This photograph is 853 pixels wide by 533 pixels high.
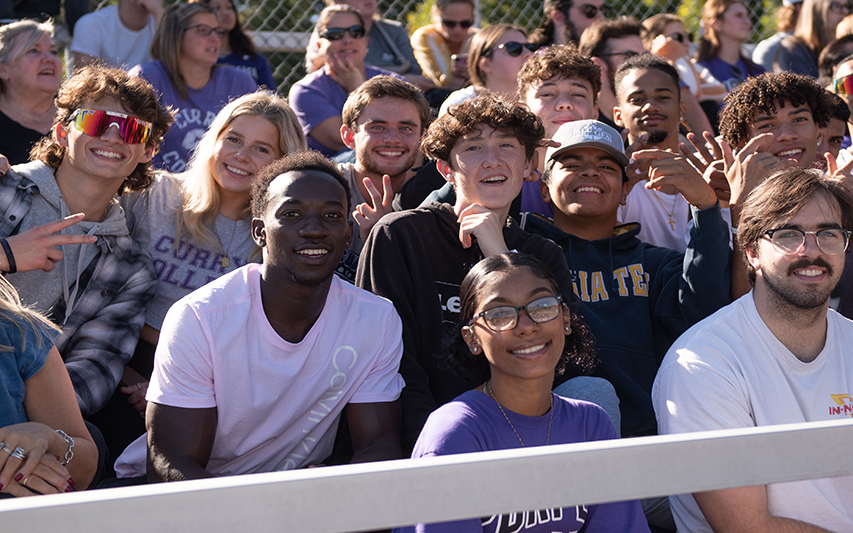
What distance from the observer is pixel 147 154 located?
10.5 ft

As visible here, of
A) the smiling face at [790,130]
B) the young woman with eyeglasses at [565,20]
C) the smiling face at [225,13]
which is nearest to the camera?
the smiling face at [790,130]

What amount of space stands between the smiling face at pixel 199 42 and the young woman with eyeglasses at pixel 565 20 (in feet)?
7.46

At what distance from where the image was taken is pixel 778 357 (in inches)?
92.1

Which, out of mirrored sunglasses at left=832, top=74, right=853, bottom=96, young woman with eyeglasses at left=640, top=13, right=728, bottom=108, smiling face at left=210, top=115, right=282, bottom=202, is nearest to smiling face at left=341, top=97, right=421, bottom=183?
smiling face at left=210, top=115, right=282, bottom=202

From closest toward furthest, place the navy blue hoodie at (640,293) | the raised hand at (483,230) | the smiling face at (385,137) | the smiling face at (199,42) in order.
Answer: the raised hand at (483,230), the navy blue hoodie at (640,293), the smiling face at (385,137), the smiling face at (199,42)

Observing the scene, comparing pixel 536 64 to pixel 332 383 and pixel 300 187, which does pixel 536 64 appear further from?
pixel 332 383

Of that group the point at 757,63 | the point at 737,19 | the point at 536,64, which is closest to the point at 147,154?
the point at 536,64

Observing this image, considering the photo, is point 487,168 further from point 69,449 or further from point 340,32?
point 340,32

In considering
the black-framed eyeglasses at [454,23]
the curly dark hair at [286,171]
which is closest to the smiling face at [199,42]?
the black-framed eyeglasses at [454,23]

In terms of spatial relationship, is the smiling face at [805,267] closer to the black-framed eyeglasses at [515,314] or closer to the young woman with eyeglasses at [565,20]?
the black-framed eyeglasses at [515,314]

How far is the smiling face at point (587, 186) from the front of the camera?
3244 millimetres

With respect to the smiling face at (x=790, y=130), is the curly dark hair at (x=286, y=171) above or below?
below

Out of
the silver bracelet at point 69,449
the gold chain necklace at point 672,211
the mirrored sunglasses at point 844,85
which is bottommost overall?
the silver bracelet at point 69,449

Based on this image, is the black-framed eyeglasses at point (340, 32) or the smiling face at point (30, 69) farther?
the black-framed eyeglasses at point (340, 32)
